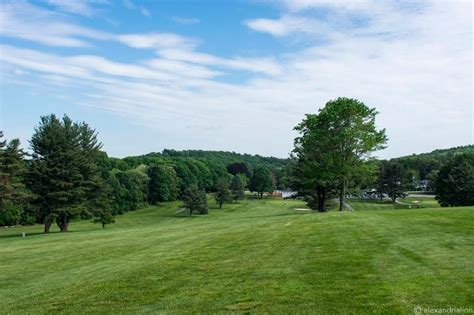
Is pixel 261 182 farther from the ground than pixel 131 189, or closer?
farther from the ground

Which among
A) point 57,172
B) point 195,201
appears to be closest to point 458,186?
point 195,201

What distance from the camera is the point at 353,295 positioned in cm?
908

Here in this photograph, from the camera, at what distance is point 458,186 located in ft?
223

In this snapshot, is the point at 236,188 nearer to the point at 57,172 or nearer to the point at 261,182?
the point at 261,182

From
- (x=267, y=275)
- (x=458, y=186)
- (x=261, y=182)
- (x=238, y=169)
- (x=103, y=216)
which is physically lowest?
(x=103, y=216)

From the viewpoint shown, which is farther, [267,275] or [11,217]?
[11,217]

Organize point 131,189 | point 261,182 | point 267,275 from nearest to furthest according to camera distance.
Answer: point 267,275
point 131,189
point 261,182

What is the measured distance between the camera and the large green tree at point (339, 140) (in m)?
39.9

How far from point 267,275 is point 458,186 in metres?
65.2

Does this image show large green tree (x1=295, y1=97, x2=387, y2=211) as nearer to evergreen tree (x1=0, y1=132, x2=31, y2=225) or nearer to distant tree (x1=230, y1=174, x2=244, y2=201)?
evergreen tree (x1=0, y1=132, x2=31, y2=225)

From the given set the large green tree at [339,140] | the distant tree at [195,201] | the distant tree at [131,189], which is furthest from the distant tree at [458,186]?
the distant tree at [131,189]

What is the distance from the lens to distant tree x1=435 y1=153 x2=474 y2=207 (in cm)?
6705

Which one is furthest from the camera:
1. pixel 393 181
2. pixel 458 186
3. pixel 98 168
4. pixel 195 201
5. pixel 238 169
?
pixel 238 169

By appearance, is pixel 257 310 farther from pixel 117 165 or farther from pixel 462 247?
pixel 117 165
